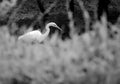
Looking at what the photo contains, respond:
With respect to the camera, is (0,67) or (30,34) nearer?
(0,67)

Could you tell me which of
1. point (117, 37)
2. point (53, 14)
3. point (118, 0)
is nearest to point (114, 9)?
point (118, 0)

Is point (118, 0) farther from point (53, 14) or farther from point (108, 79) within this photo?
point (108, 79)

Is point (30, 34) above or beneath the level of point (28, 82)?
beneath

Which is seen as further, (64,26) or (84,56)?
(64,26)

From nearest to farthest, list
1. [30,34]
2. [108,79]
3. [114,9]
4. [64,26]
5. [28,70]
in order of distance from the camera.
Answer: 1. [108,79]
2. [28,70]
3. [30,34]
4. [64,26]
5. [114,9]

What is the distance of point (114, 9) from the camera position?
16125mm

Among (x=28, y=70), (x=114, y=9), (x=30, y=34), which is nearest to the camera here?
(x=28, y=70)

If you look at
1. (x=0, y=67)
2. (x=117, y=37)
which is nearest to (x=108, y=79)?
(x=117, y=37)

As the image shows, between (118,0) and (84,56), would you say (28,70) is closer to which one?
(84,56)

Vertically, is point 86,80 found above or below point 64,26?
above

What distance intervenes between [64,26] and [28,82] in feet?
36.0

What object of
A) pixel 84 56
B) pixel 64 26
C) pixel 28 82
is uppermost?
pixel 84 56

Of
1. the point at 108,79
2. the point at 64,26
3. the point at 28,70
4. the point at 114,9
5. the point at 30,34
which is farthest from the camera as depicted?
the point at 114,9

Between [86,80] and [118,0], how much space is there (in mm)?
13040
